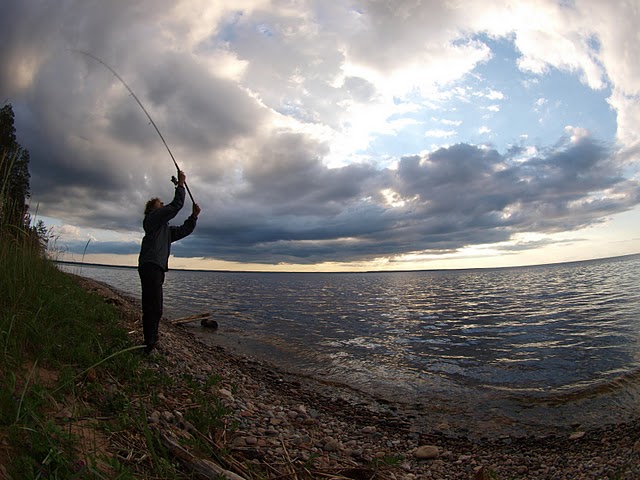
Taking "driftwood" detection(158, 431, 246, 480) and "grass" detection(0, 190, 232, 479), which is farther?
"driftwood" detection(158, 431, 246, 480)

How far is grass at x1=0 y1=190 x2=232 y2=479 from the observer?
2.42 metres

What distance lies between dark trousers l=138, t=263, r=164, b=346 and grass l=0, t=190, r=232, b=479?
0.47 meters

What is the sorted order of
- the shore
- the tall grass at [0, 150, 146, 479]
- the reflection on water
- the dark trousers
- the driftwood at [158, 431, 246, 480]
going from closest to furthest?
the tall grass at [0, 150, 146, 479], the driftwood at [158, 431, 246, 480], the shore, the dark trousers, the reflection on water

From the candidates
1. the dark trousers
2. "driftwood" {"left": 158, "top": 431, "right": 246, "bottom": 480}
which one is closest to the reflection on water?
A: the dark trousers

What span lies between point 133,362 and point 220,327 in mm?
14958

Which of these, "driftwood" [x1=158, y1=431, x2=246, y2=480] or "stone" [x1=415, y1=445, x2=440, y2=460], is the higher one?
"driftwood" [x1=158, y1=431, x2=246, y2=480]

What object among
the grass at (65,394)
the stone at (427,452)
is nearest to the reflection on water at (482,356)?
the stone at (427,452)

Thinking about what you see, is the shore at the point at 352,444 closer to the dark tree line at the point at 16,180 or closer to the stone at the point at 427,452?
the stone at the point at 427,452

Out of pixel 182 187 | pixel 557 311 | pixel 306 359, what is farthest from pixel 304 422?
pixel 557 311

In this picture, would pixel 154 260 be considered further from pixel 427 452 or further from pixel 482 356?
pixel 482 356

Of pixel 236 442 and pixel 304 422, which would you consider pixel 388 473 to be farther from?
pixel 304 422

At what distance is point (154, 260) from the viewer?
20.8 ft

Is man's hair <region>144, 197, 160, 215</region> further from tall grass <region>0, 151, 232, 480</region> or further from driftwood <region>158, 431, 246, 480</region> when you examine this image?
driftwood <region>158, 431, 246, 480</region>

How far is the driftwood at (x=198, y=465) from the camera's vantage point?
9.38ft
